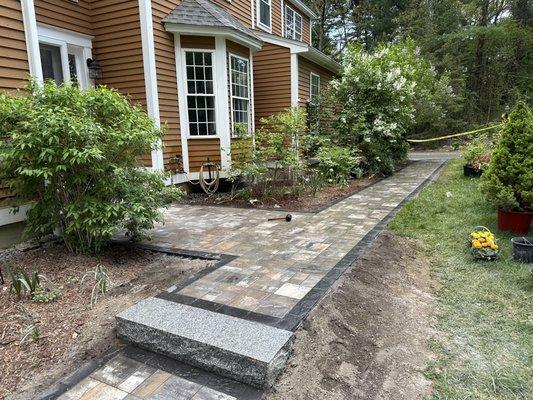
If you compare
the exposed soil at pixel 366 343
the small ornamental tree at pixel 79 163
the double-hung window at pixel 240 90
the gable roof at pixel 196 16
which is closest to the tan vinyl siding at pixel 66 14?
the gable roof at pixel 196 16

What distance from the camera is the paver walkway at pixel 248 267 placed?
2082mm

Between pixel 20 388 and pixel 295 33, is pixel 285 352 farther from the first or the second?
pixel 295 33

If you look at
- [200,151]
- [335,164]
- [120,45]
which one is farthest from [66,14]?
[335,164]

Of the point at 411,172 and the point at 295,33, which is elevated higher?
the point at 295,33

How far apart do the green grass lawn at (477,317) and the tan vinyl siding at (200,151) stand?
4185 mm

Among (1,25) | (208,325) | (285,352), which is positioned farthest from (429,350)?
(1,25)

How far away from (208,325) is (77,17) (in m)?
6.83

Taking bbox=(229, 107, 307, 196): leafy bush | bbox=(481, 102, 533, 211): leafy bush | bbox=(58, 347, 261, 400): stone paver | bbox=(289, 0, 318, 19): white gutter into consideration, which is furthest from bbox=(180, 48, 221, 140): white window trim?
bbox=(289, 0, 318, 19): white gutter

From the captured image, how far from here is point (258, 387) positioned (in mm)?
2055

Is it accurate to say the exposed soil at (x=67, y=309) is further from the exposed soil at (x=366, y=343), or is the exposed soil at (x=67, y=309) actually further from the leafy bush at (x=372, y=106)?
the leafy bush at (x=372, y=106)

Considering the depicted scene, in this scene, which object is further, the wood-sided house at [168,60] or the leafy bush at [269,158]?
the leafy bush at [269,158]

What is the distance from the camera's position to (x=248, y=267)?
11.8 feet

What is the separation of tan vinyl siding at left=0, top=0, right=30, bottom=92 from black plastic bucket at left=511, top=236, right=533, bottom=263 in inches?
218

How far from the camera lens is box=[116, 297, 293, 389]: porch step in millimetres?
2084
